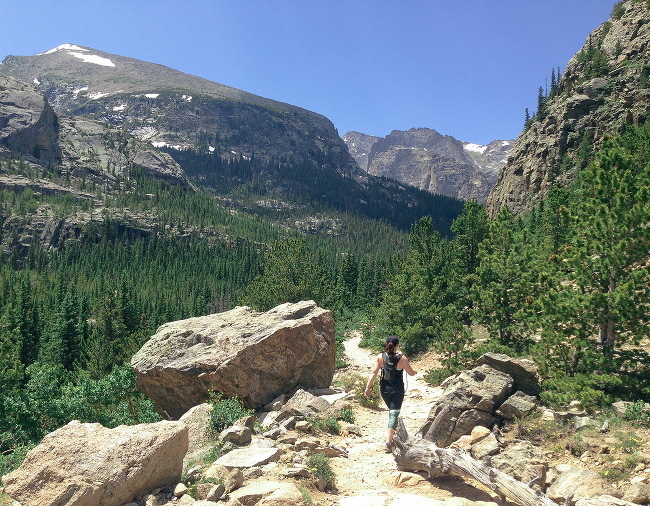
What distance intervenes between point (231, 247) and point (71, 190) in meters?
76.5

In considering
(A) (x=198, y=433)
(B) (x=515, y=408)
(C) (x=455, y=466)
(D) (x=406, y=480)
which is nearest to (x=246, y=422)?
(A) (x=198, y=433)

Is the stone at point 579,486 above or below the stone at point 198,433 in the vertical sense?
above

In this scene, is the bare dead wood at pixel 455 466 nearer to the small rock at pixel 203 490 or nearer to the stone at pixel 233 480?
the stone at pixel 233 480

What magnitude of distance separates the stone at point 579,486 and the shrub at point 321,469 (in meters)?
3.84

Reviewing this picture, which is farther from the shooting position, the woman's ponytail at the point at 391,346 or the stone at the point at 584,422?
the stone at the point at 584,422

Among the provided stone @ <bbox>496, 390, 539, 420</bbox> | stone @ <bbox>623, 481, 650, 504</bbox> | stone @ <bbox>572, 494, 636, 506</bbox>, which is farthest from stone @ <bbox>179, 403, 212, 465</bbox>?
A: stone @ <bbox>623, 481, 650, 504</bbox>

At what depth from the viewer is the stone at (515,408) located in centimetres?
1026

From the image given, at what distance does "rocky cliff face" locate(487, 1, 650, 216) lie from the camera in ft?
202

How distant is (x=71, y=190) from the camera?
166m

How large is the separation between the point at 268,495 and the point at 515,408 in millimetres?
6738

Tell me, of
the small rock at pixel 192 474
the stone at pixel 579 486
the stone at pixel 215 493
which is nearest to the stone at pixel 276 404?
the small rock at pixel 192 474

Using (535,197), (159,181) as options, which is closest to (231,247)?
(159,181)

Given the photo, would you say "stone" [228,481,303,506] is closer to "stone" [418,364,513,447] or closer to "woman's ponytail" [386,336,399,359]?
"woman's ponytail" [386,336,399,359]

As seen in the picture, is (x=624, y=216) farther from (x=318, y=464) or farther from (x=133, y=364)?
(x=133, y=364)
